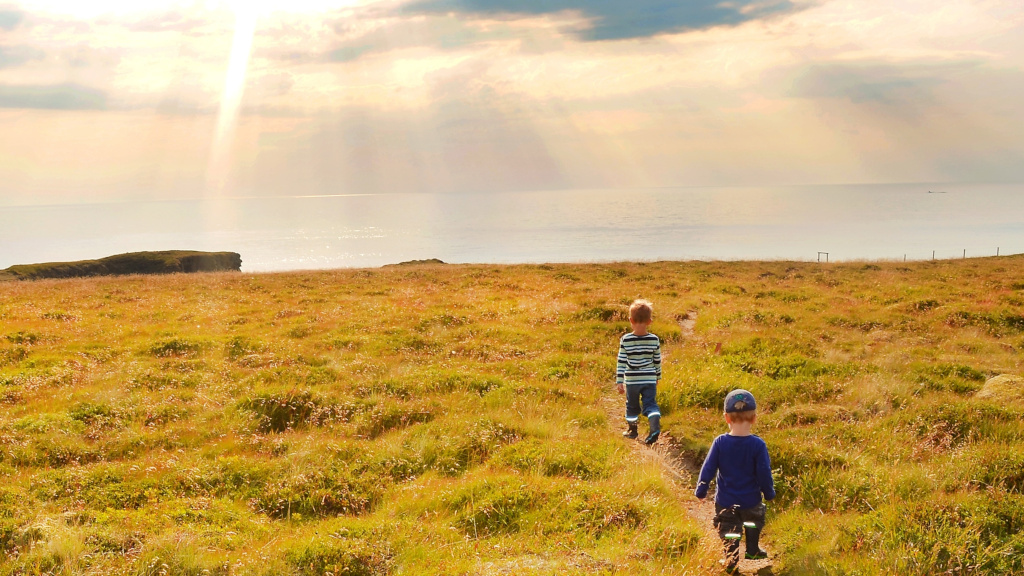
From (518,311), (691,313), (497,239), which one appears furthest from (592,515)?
(497,239)

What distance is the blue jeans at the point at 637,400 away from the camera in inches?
437

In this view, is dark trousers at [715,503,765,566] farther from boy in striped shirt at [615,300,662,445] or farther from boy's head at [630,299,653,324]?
boy's head at [630,299,653,324]

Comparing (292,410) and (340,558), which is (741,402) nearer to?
(340,558)

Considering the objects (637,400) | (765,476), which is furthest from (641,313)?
(765,476)

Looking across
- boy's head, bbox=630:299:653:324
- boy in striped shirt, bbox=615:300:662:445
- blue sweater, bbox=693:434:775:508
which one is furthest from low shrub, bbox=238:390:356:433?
blue sweater, bbox=693:434:775:508

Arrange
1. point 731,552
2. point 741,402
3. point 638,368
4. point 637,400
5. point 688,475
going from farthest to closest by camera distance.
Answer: point 637,400, point 638,368, point 688,475, point 741,402, point 731,552

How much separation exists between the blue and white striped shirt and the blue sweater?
4.25 meters

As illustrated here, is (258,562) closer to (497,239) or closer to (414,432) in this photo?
(414,432)

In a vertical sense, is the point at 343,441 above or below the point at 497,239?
below

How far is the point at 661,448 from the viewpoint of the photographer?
34.3 feet

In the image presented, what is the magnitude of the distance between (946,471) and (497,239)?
19265 centimetres

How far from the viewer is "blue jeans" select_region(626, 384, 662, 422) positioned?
1111 cm

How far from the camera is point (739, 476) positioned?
22.3 ft

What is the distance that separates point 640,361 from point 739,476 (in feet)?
14.8
